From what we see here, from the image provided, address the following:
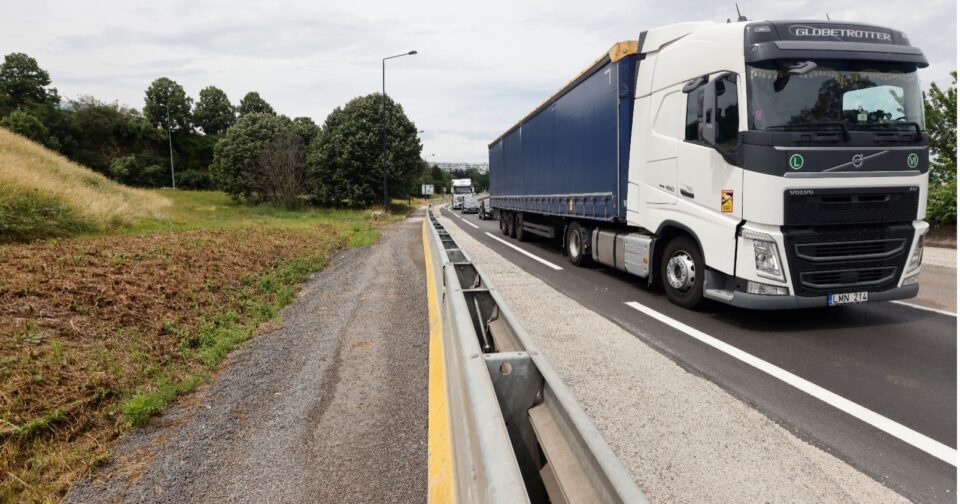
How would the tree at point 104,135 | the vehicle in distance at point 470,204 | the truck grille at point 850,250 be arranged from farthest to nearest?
1. the tree at point 104,135
2. the vehicle in distance at point 470,204
3. the truck grille at point 850,250

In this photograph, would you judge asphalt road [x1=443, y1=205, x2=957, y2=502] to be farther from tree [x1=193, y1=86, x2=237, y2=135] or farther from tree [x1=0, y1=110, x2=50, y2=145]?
tree [x1=193, y1=86, x2=237, y2=135]

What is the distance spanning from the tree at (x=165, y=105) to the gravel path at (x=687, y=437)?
94181 mm

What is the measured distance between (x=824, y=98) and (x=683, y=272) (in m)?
2.50

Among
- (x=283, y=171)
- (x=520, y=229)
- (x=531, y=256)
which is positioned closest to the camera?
(x=531, y=256)

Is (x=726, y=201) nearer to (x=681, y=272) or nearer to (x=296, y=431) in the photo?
(x=681, y=272)

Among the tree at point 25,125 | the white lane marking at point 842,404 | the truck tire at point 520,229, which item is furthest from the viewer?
the tree at point 25,125

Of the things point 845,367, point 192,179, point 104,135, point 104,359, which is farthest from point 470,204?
point 104,135

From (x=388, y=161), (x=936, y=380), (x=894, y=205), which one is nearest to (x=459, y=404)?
(x=936, y=380)

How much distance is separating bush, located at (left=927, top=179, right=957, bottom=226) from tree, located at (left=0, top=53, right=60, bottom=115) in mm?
87179

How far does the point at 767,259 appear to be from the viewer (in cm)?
523

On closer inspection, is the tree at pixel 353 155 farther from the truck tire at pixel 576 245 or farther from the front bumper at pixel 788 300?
the front bumper at pixel 788 300

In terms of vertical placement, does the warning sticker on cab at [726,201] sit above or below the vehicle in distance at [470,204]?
below

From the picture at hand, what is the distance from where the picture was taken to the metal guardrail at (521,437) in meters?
1.47

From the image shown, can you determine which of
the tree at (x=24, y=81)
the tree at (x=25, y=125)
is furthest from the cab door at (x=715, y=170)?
the tree at (x=24, y=81)
